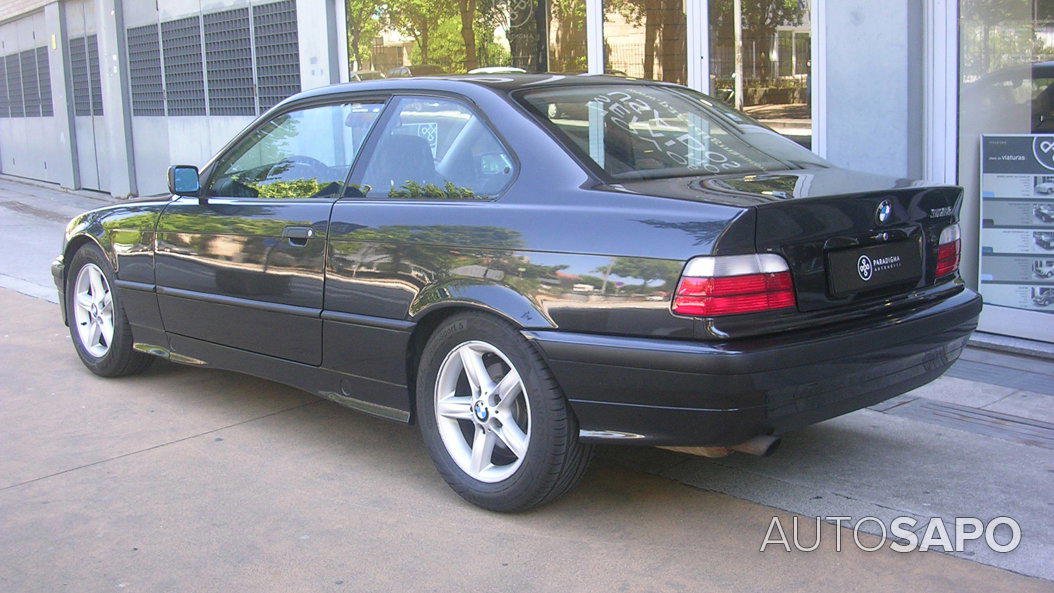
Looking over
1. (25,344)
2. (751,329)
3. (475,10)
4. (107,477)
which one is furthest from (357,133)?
(475,10)

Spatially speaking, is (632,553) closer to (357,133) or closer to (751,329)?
(751,329)

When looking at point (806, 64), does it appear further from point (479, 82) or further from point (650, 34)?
point (479, 82)

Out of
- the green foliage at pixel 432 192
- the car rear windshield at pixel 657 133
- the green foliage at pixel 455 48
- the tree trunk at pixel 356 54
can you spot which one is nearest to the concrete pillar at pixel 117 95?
the tree trunk at pixel 356 54

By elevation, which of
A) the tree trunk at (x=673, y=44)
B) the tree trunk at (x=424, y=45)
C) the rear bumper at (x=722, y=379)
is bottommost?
the rear bumper at (x=722, y=379)

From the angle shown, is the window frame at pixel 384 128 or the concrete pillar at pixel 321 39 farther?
the concrete pillar at pixel 321 39

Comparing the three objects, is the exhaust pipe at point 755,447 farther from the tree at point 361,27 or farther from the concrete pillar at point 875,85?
the tree at point 361,27

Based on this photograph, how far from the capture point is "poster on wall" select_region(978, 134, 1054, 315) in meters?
6.23

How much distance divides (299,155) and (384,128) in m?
0.61

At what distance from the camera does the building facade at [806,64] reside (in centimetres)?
628

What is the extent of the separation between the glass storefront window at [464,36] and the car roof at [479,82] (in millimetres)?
3887

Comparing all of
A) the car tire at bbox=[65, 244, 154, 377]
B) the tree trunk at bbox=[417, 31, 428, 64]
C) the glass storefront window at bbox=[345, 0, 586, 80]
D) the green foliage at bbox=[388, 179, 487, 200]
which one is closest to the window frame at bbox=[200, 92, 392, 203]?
the green foliage at bbox=[388, 179, 487, 200]

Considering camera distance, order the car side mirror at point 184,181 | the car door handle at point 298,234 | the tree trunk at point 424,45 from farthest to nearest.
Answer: the tree trunk at point 424,45 < the car side mirror at point 184,181 < the car door handle at point 298,234

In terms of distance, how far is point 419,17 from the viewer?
10891mm

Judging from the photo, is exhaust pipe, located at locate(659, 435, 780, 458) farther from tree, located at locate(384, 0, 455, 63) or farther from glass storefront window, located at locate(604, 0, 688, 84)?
tree, located at locate(384, 0, 455, 63)
